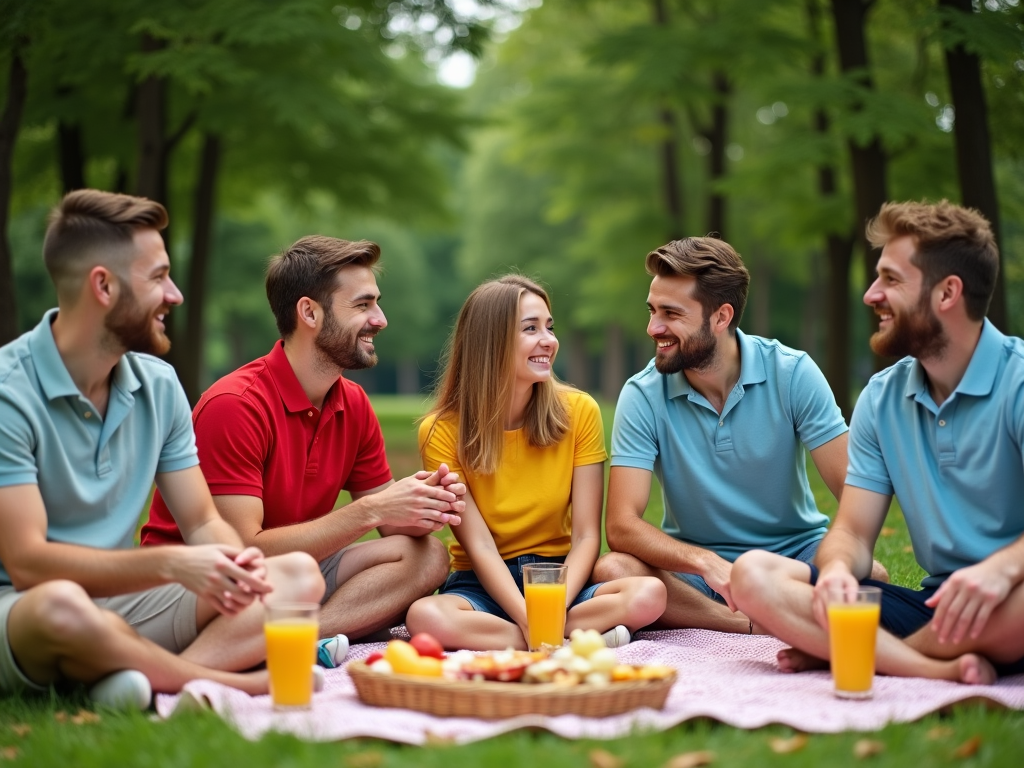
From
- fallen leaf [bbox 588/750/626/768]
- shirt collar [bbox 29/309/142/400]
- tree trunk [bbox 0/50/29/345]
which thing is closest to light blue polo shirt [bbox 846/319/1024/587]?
fallen leaf [bbox 588/750/626/768]

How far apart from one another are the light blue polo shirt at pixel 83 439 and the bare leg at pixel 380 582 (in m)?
0.96

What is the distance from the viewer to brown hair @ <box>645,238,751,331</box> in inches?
194

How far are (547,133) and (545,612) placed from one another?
14940mm

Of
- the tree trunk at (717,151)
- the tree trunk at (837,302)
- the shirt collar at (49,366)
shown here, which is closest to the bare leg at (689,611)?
the shirt collar at (49,366)

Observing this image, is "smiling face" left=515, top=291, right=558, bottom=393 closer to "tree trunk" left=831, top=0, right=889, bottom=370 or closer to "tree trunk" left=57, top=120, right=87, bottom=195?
"tree trunk" left=831, top=0, right=889, bottom=370

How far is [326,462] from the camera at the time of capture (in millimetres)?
4809

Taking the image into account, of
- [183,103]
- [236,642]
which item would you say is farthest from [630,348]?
[236,642]

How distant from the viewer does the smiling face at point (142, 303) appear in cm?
372

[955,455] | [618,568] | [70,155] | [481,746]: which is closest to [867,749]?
[481,746]

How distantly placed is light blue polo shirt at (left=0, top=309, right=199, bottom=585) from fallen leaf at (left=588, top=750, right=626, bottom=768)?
1847 millimetres

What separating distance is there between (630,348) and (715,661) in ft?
144

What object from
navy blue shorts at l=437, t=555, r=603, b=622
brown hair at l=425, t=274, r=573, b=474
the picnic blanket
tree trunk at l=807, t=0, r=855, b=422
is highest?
tree trunk at l=807, t=0, r=855, b=422

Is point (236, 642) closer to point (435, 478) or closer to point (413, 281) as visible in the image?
point (435, 478)

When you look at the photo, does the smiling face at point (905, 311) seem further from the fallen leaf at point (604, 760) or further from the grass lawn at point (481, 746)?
the fallen leaf at point (604, 760)
